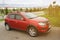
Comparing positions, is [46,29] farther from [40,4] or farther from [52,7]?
[52,7]

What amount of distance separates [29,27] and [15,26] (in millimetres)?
1410

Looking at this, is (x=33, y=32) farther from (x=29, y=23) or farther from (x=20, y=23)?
(x=20, y=23)

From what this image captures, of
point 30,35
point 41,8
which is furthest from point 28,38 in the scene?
point 41,8

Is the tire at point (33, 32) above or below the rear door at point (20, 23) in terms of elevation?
below

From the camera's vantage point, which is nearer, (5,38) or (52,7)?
(5,38)

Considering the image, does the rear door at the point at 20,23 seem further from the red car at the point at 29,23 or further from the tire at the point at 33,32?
the tire at the point at 33,32

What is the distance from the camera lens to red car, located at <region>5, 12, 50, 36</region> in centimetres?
839

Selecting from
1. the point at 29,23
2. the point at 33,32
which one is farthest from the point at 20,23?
the point at 33,32

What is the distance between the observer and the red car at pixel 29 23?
8.39m

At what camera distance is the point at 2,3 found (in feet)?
55.1

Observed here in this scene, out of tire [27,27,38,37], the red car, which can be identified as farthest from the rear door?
tire [27,27,38,37]

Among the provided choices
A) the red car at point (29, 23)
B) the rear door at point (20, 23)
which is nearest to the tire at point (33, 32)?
the red car at point (29, 23)

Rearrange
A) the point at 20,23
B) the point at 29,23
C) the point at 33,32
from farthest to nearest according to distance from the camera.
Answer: the point at 20,23 < the point at 29,23 < the point at 33,32

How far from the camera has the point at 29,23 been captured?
8727mm
